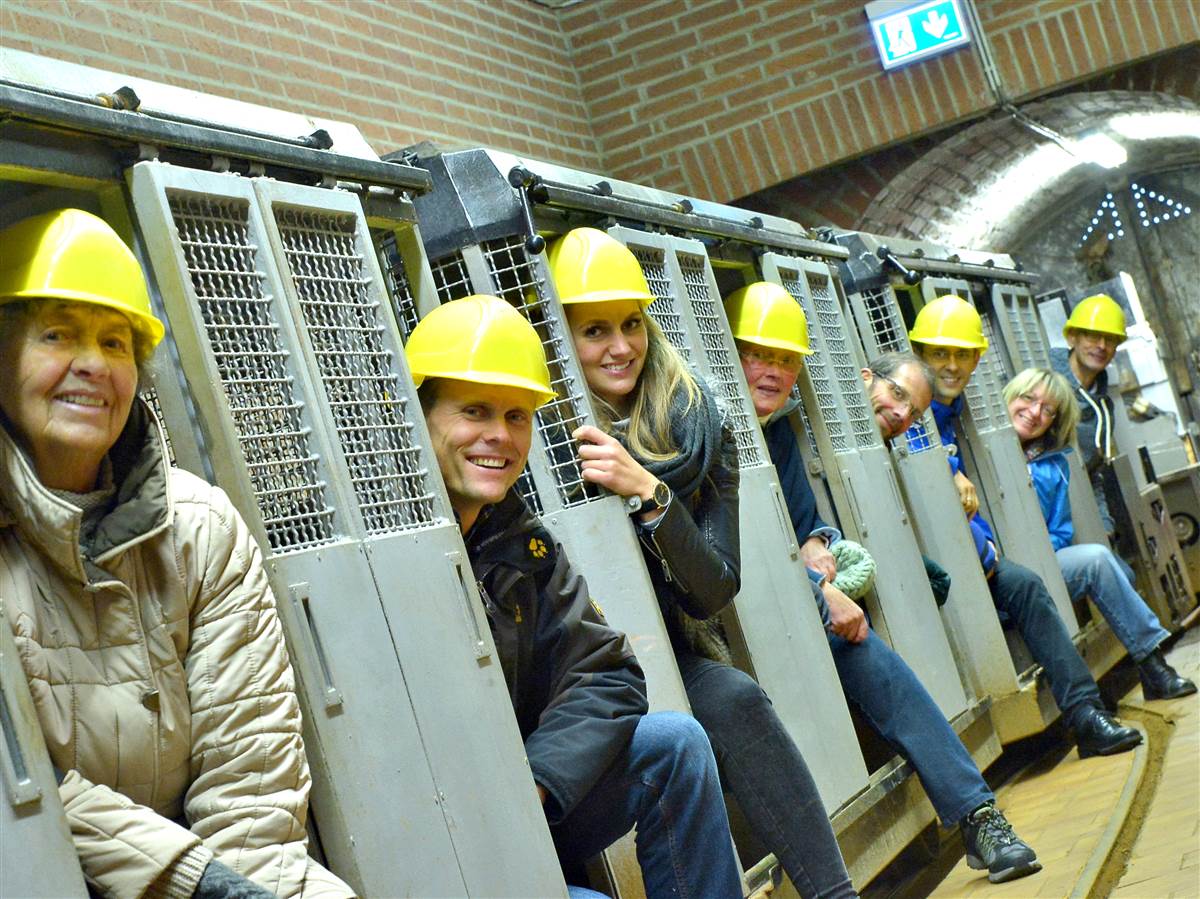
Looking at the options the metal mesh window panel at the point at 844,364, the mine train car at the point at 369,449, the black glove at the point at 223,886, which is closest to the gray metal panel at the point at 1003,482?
the metal mesh window panel at the point at 844,364

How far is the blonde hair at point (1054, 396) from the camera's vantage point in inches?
316

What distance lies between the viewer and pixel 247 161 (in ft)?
9.68

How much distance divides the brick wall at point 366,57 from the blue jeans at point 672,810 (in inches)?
115

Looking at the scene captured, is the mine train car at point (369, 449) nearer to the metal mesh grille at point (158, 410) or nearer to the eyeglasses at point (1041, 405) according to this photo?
the metal mesh grille at point (158, 410)

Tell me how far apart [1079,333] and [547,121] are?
330cm

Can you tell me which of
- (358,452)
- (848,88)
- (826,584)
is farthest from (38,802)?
(848,88)

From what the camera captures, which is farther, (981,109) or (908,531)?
(981,109)

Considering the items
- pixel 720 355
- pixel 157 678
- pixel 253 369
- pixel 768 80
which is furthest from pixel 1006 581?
pixel 157 678

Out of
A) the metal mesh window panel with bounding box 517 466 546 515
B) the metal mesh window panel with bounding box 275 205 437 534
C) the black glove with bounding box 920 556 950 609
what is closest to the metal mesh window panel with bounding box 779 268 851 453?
the black glove with bounding box 920 556 950 609

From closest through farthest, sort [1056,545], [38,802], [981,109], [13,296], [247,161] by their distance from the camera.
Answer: [38,802]
[13,296]
[247,161]
[1056,545]
[981,109]

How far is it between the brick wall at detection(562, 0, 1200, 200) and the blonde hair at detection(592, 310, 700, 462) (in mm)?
4943

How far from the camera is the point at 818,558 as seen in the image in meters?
5.27

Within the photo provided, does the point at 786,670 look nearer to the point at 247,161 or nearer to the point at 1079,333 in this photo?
the point at 247,161

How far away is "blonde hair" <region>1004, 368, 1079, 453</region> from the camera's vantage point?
26.4ft
